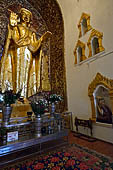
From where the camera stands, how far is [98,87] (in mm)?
4105

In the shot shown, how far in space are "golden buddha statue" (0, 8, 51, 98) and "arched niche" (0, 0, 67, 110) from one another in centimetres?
68

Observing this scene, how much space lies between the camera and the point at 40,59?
5.48 metres

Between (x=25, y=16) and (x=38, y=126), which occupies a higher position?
(x=25, y=16)

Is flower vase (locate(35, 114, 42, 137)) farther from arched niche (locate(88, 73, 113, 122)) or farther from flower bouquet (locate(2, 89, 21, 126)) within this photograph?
arched niche (locate(88, 73, 113, 122))

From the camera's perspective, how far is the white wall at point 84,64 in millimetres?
3818

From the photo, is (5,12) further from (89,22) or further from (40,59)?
(89,22)

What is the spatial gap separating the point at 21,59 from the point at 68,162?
13.6 feet

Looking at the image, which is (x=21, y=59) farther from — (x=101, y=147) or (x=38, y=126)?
(x=101, y=147)

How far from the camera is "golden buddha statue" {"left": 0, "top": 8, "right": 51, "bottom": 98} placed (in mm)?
4668

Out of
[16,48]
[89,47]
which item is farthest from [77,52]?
[16,48]

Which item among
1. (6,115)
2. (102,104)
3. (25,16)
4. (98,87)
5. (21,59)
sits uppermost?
(25,16)

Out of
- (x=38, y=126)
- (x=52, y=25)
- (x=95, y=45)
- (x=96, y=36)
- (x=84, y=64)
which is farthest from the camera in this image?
(x=52, y=25)

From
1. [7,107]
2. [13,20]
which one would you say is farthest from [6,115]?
[13,20]

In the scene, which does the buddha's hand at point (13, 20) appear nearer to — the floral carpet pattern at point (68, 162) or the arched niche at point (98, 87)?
the arched niche at point (98, 87)
